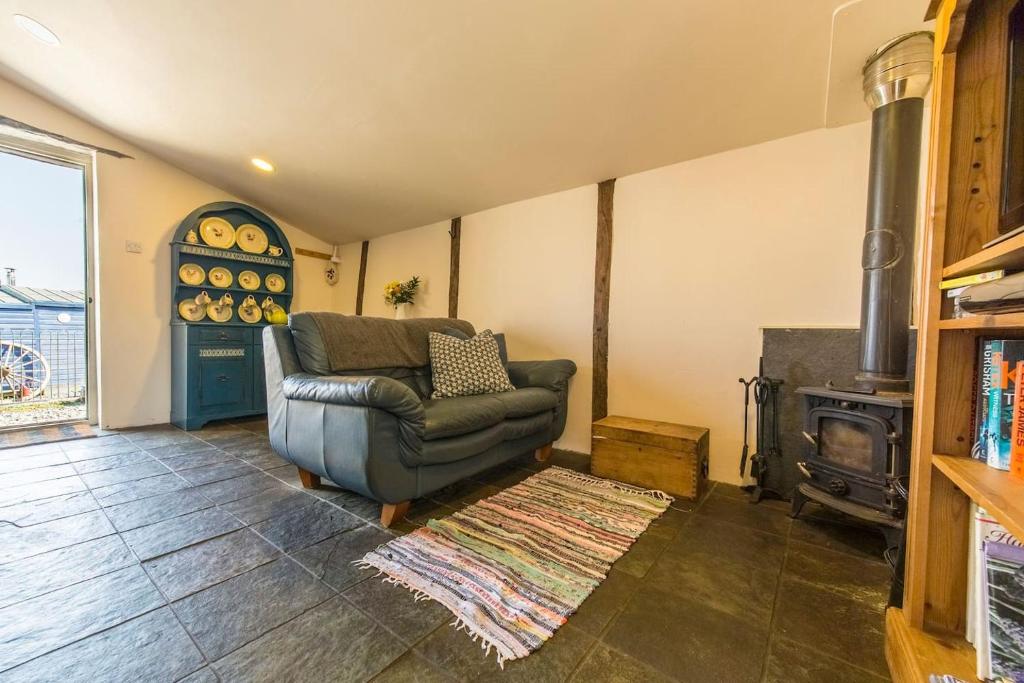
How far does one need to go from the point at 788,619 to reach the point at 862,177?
83.7 inches

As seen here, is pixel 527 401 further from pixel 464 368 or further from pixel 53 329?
pixel 53 329

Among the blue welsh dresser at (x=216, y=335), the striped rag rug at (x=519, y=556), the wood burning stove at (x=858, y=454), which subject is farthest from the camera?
the blue welsh dresser at (x=216, y=335)

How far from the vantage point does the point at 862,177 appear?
197 centimetres

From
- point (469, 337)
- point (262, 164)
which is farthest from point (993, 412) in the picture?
point (262, 164)

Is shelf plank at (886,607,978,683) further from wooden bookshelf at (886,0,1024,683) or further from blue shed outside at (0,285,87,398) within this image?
blue shed outside at (0,285,87,398)

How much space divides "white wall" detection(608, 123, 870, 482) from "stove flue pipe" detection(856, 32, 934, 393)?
0.36 metres

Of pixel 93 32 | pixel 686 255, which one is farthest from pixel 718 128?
pixel 93 32

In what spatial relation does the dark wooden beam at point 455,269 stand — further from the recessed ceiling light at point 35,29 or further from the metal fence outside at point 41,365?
the metal fence outside at point 41,365

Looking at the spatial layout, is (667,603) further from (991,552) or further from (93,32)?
(93,32)

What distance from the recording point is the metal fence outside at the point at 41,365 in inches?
123

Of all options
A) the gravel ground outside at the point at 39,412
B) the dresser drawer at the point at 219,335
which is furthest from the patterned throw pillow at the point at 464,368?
the gravel ground outside at the point at 39,412

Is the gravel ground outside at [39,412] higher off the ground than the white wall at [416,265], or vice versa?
the white wall at [416,265]

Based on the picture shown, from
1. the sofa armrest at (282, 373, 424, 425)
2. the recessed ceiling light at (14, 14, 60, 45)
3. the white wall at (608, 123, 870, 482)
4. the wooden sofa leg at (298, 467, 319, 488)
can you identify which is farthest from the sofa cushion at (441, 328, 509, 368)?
the recessed ceiling light at (14, 14, 60, 45)

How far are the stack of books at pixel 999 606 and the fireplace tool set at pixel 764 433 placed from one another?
4.42ft
